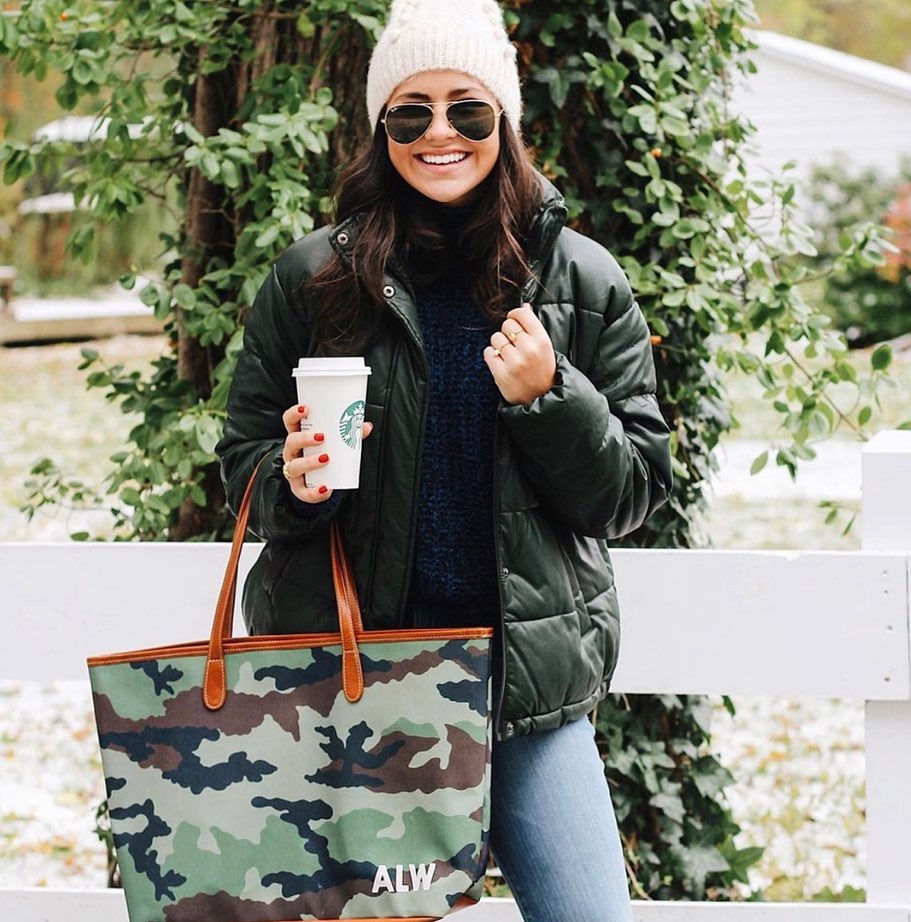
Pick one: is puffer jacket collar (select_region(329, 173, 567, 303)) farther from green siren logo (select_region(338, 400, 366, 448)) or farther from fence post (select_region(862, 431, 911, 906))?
fence post (select_region(862, 431, 911, 906))

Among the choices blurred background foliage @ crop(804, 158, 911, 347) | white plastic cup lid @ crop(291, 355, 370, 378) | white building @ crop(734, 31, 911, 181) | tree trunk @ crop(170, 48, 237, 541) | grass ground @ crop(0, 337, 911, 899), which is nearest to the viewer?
white plastic cup lid @ crop(291, 355, 370, 378)

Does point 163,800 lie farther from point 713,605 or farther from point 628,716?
point 628,716

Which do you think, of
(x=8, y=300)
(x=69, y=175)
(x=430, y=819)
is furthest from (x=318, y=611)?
(x=8, y=300)

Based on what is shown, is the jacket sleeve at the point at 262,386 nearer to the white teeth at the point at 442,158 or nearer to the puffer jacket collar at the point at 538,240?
the puffer jacket collar at the point at 538,240

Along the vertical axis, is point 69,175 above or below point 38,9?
below

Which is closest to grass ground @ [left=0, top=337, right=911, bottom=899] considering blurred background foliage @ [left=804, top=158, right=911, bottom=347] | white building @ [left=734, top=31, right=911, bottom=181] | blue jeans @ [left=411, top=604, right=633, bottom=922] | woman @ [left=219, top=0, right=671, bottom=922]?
woman @ [left=219, top=0, right=671, bottom=922]

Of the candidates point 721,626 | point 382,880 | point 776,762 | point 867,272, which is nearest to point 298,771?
point 382,880

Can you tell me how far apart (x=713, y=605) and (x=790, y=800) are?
2.48m

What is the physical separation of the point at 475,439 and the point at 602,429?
0.65 ft

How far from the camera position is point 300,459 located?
6.11 ft

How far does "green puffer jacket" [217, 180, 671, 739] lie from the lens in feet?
6.33

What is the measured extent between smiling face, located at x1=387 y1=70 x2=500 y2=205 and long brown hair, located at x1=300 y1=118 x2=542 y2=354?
0.17 feet

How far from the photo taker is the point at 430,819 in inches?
75.4

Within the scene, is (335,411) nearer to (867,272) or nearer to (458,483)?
(458,483)
